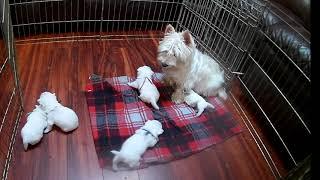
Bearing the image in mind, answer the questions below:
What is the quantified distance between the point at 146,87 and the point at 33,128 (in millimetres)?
768

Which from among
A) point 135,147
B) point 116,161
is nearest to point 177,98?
point 135,147

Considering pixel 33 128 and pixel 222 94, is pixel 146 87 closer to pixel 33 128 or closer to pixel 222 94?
pixel 222 94

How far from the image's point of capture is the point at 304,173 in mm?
1087

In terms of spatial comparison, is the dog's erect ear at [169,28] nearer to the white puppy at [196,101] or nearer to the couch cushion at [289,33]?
the white puppy at [196,101]

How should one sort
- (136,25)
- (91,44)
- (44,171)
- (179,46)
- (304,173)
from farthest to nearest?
(136,25)
(91,44)
(179,46)
(44,171)
(304,173)

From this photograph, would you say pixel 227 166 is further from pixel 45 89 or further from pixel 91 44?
pixel 91 44

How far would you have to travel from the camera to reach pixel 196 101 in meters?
2.21

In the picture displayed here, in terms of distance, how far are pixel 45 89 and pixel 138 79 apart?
64 centimetres

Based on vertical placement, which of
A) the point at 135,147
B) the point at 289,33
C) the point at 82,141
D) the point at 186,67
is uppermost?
the point at 289,33

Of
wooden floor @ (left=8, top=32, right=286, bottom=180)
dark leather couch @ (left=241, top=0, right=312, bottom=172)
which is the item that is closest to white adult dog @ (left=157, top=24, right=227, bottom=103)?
dark leather couch @ (left=241, top=0, right=312, bottom=172)

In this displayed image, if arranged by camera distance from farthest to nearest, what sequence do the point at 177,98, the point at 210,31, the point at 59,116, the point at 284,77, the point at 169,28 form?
the point at 210,31
the point at 177,98
the point at 169,28
the point at 284,77
the point at 59,116

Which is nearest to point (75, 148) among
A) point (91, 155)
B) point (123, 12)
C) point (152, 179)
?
point (91, 155)

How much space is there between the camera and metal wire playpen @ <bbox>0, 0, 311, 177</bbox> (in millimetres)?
1937

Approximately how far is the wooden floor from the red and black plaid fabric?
51 mm
